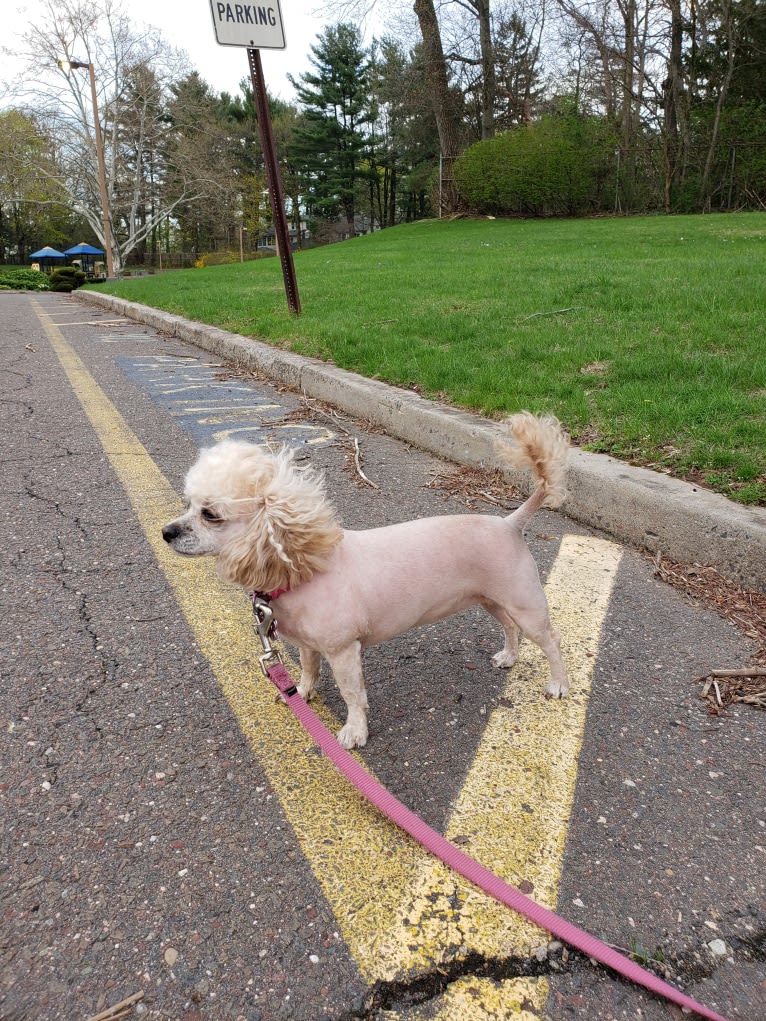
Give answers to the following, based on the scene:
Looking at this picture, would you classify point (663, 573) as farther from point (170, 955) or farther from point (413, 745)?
point (170, 955)

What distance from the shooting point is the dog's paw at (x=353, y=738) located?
2096 millimetres

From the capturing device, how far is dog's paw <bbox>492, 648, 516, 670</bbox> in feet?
8.27

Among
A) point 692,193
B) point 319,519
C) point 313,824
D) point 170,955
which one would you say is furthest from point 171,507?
point 692,193

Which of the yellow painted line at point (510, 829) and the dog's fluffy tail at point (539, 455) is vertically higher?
the dog's fluffy tail at point (539, 455)

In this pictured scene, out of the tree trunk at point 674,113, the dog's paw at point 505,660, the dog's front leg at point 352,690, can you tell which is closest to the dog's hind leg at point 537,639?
the dog's paw at point 505,660

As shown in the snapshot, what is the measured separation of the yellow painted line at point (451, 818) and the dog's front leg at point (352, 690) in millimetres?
121

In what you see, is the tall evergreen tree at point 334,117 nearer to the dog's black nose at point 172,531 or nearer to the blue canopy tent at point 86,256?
the blue canopy tent at point 86,256

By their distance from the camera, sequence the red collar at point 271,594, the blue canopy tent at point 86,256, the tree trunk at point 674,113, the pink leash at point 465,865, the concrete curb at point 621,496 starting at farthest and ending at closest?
the blue canopy tent at point 86,256, the tree trunk at point 674,113, the concrete curb at point 621,496, the red collar at point 271,594, the pink leash at point 465,865

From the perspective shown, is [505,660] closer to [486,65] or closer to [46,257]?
[486,65]

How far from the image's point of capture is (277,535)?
1.91m

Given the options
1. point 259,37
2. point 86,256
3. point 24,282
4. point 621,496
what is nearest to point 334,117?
point 86,256

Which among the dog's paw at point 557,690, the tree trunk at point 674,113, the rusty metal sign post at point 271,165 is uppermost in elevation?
the tree trunk at point 674,113

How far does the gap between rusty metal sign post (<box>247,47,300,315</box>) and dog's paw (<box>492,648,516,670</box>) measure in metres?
6.85

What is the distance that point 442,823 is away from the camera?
1.80 metres
